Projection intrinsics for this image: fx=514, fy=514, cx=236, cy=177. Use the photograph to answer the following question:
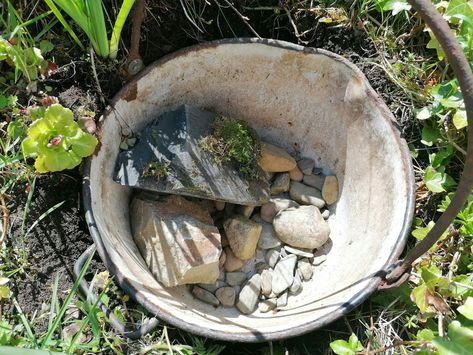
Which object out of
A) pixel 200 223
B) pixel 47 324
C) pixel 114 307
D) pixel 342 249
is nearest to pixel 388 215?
pixel 342 249

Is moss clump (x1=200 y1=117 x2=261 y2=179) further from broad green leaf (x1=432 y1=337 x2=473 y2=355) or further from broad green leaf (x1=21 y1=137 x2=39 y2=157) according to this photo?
broad green leaf (x1=432 y1=337 x2=473 y2=355)

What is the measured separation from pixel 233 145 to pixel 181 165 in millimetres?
200

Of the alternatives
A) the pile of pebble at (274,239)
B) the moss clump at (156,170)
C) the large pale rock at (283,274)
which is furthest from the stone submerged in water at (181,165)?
the large pale rock at (283,274)

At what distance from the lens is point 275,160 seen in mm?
1779

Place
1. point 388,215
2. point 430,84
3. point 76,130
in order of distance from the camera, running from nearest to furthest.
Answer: point 76,130
point 388,215
point 430,84

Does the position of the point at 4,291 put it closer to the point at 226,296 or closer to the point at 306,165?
the point at 226,296

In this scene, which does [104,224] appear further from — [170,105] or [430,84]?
[430,84]

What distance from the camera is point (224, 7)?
168cm

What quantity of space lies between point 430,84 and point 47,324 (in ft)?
→ 4.43

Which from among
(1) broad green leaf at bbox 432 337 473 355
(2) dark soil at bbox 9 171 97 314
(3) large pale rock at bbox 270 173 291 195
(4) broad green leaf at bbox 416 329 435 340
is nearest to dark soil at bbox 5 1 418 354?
(2) dark soil at bbox 9 171 97 314

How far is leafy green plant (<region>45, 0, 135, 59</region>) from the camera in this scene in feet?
4.22

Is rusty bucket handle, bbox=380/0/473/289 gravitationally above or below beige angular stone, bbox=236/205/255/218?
above

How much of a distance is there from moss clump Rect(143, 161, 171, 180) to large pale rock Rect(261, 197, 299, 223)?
411 millimetres

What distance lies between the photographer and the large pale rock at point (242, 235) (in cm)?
165
